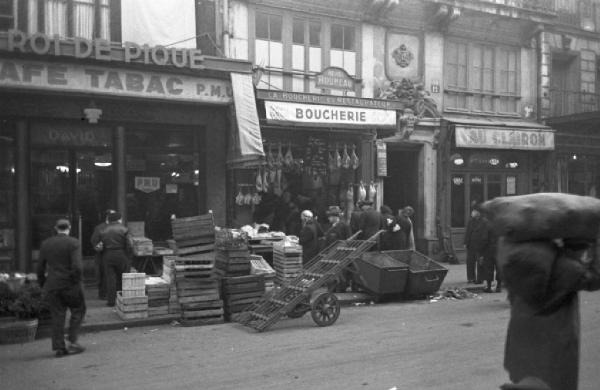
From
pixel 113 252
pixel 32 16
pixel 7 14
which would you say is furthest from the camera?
pixel 32 16

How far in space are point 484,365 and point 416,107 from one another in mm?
12110

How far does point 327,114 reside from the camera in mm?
14641

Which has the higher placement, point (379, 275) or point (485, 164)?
Answer: point (485, 164)

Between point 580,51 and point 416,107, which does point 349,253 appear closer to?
point 416,107

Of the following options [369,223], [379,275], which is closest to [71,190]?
[369,223]

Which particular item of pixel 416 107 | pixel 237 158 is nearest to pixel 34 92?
pixel 237 158

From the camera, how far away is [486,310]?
36.3 ft

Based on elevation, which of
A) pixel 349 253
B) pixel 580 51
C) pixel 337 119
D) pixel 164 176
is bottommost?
pixel 349 253

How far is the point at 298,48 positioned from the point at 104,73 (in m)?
5.95

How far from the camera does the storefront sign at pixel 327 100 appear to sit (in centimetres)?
1417

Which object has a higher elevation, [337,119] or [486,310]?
[337,119]

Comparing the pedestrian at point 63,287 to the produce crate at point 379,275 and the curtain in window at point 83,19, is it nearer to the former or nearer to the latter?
the produce crate at point 379,275

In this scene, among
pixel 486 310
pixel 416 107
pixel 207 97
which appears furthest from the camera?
pixel 416 107

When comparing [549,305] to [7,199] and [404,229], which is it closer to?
[404,229]
